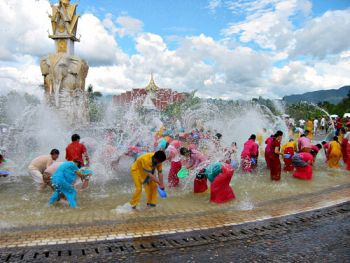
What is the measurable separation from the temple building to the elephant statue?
2050cm

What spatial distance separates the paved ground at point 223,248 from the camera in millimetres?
5285

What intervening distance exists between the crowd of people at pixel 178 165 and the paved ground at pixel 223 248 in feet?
5.35

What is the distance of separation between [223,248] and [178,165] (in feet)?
14.0

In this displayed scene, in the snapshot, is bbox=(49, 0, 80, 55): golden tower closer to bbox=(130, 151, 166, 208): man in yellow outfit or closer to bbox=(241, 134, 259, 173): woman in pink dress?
bbox=(241, 134, 259, 173): woman in pink dress

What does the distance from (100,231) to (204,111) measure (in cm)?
1653

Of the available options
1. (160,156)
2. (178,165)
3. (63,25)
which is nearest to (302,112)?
(63,25)

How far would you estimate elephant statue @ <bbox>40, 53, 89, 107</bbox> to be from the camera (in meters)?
24.3

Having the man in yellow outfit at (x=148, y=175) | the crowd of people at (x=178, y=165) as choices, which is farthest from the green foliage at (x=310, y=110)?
the man in yellow outfit at (x=148, y=175)

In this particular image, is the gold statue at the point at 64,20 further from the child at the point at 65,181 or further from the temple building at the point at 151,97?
the temple building at the point at 151,97

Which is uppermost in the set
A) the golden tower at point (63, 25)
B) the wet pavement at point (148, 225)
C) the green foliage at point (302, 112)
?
the golden tower at point (63, 25)

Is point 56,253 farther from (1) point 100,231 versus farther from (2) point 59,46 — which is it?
(2) point 59,46

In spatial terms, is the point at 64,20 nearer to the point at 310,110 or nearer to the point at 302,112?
the point at 302,112

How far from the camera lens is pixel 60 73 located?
79.7ft

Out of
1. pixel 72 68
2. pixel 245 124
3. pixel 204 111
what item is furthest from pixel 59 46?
pixel 245 124
